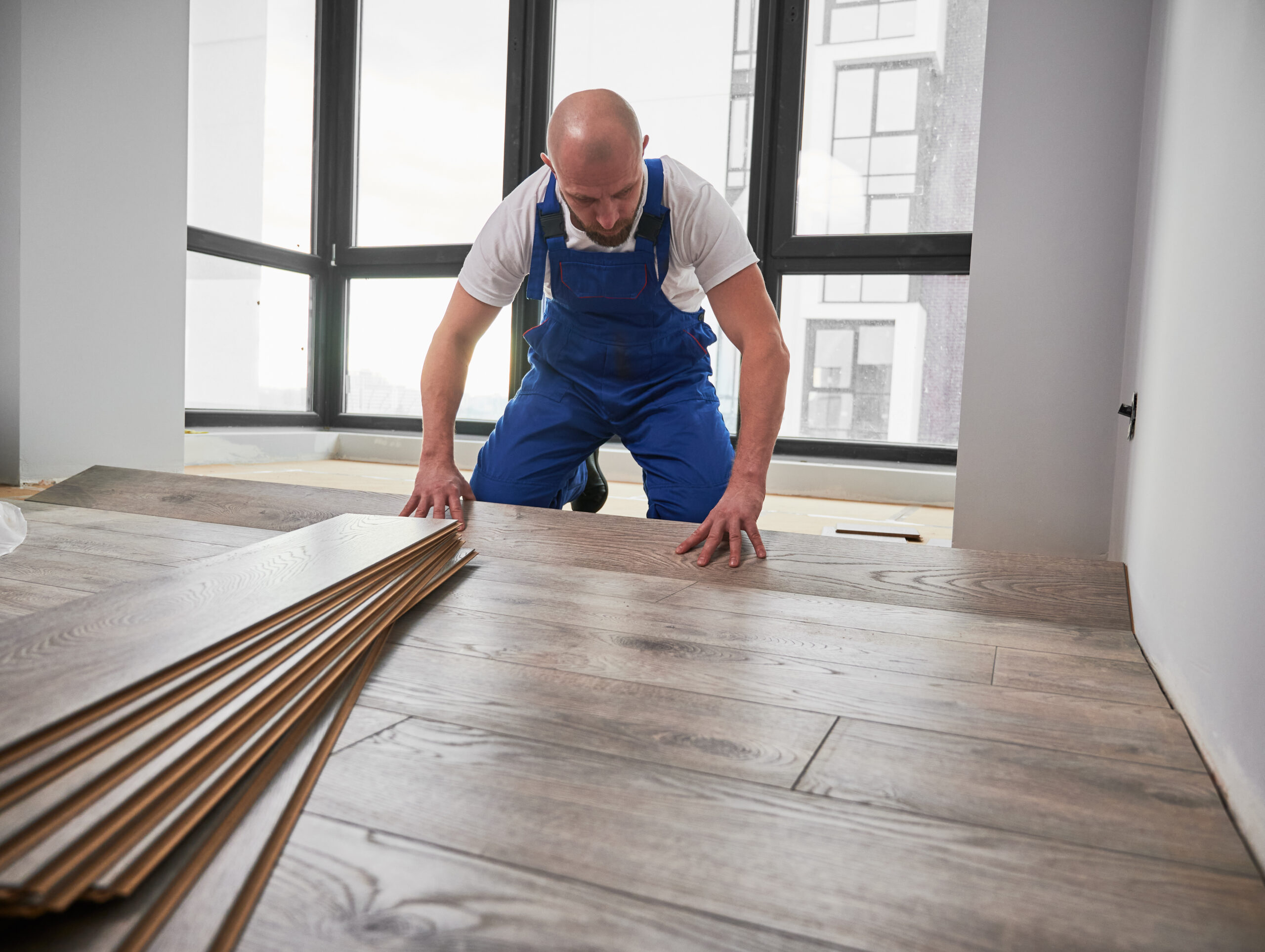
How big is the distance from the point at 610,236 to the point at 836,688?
128 cm

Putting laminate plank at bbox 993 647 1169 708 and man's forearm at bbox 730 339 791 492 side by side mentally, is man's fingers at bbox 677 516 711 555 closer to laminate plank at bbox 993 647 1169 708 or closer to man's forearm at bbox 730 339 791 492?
man's forearm at bbox 730 339 791 492

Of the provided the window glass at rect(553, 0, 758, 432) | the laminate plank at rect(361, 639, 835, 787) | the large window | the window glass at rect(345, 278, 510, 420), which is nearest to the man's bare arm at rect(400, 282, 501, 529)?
the laminate plank at rect(361, 639, 835, 787)

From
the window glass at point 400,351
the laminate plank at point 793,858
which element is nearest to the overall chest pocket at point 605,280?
the laminate plank at point 793,858

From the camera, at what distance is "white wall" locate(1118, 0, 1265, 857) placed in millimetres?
763

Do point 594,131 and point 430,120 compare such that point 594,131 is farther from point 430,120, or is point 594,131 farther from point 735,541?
point 430,120

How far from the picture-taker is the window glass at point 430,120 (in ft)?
15.6

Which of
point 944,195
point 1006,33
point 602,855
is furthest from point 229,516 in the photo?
point 944,195

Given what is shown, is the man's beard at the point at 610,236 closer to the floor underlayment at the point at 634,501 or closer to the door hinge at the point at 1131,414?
the floor underlayment at the point at 634,501

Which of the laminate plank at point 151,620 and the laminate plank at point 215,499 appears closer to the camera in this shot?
the laminate plank at point 151,620

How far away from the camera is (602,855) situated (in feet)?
2.02

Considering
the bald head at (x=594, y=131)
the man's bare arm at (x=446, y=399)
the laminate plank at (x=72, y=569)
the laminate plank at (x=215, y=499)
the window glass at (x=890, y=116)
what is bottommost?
the laminate plank at (x=72, y=569)

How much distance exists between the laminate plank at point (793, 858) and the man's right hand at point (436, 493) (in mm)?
1104

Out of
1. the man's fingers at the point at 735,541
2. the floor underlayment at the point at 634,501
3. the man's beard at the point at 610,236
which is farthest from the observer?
the floor underlayment at the point at 634,501

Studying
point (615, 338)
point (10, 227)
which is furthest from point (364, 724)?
point (10, 227)
